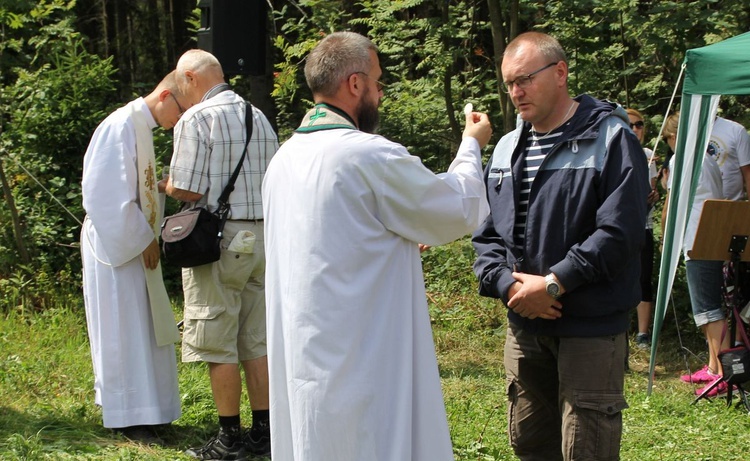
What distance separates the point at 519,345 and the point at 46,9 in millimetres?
8145

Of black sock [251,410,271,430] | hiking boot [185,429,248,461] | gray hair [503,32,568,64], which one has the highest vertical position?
gray hair [503,32,568,64]

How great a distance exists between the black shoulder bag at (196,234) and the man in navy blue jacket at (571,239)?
152 cm

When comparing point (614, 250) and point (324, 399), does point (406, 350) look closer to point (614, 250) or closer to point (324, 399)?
point (324, 399)

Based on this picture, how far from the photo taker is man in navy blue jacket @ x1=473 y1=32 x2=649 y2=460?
329 cm

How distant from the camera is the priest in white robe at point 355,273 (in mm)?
3037

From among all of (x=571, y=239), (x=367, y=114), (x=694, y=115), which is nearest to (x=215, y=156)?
(x=367, y=114)

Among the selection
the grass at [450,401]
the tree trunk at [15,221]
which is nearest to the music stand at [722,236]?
the grass at [450,401]

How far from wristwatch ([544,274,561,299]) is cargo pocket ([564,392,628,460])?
1.23ft

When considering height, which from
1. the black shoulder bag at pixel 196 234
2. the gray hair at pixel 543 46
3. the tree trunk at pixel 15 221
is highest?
the gray hair at pixel 543 46

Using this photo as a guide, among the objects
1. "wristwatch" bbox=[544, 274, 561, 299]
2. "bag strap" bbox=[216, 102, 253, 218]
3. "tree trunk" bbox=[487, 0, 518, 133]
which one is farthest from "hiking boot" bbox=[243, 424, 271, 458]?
"tree trunk" bbox=[487, 0, 518, 133]

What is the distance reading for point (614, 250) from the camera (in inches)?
Result: 128

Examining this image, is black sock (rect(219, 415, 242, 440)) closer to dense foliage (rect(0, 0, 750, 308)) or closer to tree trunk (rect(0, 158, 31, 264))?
dense foliage (rect(0, 0, 750, 308))

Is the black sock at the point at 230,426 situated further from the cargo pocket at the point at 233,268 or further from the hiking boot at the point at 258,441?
the cargo pocket at the point at 233,268

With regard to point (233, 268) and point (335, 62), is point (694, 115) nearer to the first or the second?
point (233, 268)
